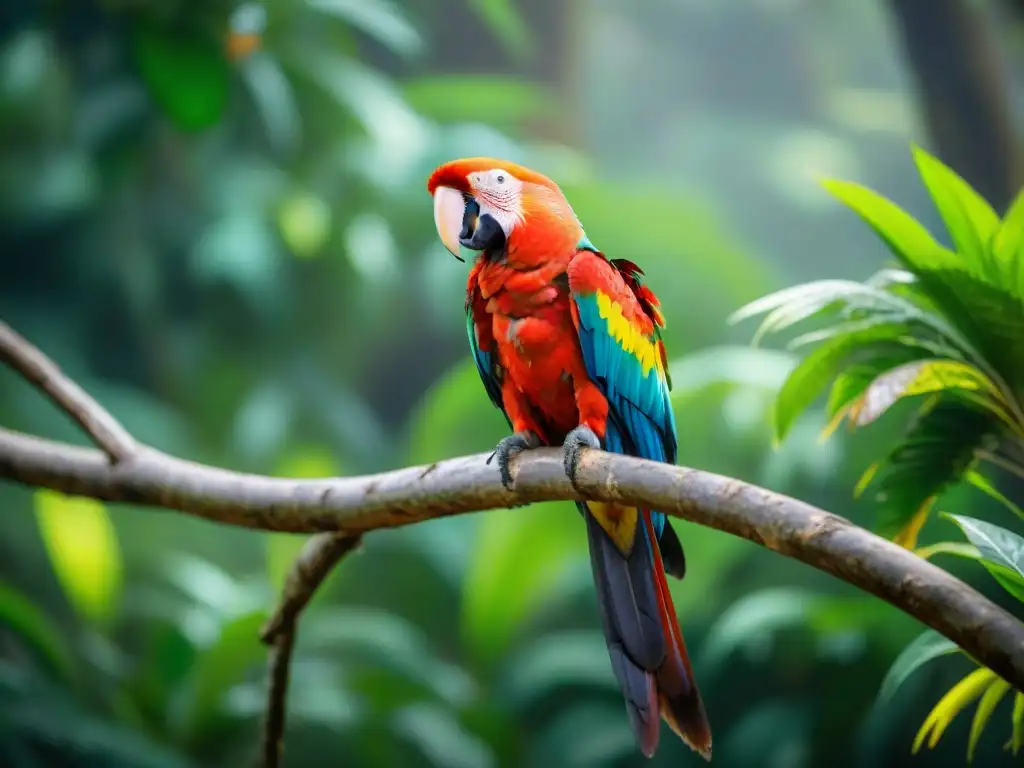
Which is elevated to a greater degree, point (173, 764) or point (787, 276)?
point (787, 276)

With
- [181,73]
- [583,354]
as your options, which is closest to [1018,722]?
[583,354]

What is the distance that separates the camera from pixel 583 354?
1.09 meters

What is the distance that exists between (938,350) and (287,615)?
91cm

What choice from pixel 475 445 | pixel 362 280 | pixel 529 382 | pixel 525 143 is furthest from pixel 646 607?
pixel 525 143

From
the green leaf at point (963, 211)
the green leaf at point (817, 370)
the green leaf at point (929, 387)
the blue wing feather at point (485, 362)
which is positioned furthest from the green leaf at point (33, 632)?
the green leaf at point (963, 211)

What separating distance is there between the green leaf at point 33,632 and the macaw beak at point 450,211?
153 centimetres

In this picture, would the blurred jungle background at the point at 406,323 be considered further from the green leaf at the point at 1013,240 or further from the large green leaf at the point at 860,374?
the green leaf at the point at 1013,240

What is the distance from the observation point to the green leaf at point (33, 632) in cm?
201

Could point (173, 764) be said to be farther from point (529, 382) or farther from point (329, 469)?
point (529, 382)

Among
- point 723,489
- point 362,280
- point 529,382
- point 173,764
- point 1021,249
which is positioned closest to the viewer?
point 723,489

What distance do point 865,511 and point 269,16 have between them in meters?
2.13

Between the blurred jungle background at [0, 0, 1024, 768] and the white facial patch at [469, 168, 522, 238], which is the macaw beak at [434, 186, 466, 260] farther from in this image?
the blurred jungle background at [0, 0, 1024, 768]

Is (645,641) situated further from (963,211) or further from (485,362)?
(963,211)

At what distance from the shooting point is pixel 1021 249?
101cm
